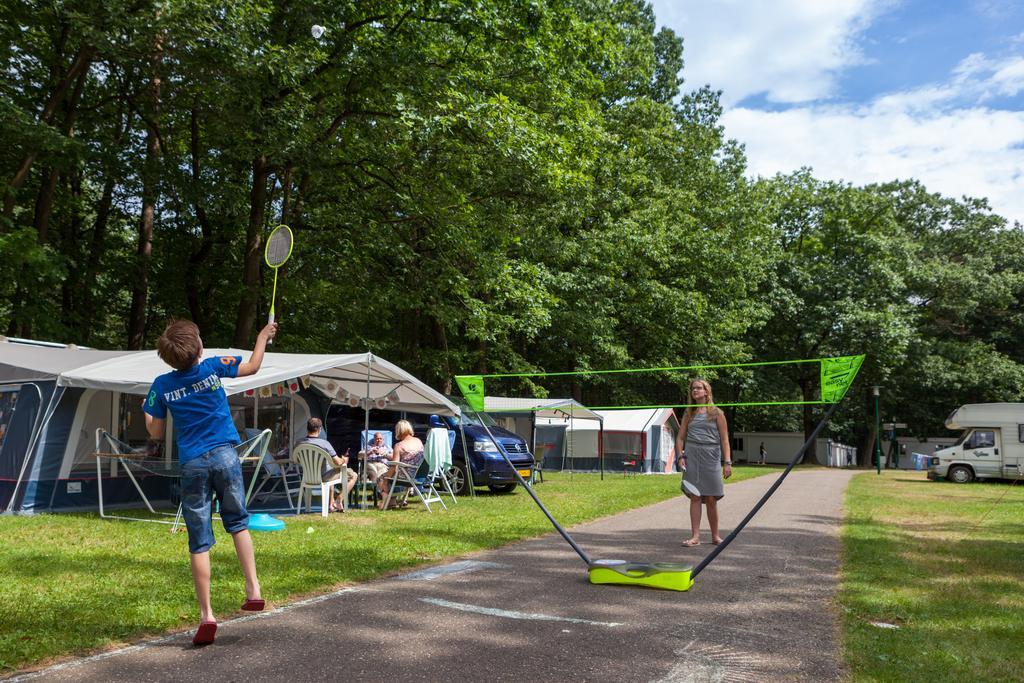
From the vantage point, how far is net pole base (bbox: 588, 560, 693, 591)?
19.4 ft

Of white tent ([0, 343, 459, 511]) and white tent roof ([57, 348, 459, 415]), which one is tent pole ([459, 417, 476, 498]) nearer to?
white tent roof ([57, 348, 459, 415])

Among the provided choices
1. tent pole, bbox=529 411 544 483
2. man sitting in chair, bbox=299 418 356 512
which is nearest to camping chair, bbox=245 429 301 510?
man sitting in chair, bbox=299 418 356 512

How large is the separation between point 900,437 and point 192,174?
167 feet

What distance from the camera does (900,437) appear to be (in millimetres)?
55969

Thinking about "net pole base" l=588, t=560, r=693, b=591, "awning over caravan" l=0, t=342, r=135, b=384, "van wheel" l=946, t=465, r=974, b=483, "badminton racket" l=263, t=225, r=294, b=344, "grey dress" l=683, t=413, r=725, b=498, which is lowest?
"van wheel" l=946, t=465, r=974, b=483

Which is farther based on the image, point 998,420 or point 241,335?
point 998,420

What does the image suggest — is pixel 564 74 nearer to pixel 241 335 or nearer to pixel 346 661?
pixel 241 335

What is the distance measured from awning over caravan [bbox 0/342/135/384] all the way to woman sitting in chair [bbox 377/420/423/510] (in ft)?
13.4

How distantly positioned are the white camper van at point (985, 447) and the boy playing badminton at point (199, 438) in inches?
1046

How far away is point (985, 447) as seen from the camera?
85.1 ft

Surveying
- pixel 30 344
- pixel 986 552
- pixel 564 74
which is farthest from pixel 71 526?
pixel 564 74

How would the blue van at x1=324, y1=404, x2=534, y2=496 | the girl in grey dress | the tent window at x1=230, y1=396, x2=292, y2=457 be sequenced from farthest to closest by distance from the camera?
the blue van at x1=324, y1=404, x2=534, y2=496 < the tent window at x1=230, y1=396, x2=292, y2=457 < the girl in grey dress

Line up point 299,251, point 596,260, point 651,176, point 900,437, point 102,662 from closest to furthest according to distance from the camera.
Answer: point 102,662, point 299,251, point 596,260, point 651,176, point 900,437

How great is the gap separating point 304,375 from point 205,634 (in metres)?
6.62
